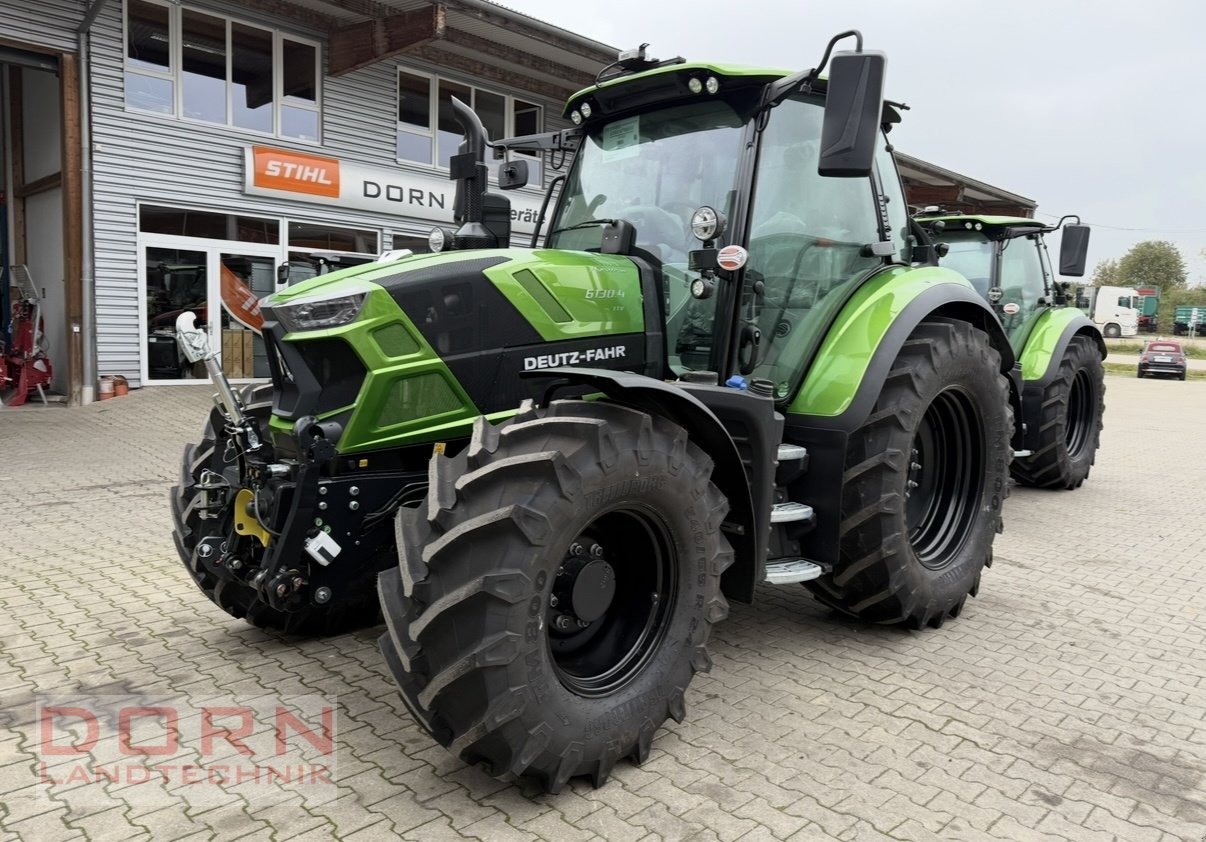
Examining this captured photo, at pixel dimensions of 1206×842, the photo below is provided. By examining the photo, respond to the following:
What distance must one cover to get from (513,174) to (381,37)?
10055 mm

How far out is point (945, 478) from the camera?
463 cm

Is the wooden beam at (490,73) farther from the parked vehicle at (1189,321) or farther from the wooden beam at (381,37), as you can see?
the parked vehicle at (1189,321)

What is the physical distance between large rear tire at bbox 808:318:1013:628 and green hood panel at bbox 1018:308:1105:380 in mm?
3968

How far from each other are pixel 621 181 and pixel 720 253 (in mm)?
732

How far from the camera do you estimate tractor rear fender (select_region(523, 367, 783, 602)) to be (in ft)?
10.3

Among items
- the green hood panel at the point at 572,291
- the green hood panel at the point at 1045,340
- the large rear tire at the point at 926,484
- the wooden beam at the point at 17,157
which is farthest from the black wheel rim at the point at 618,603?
the wooden beam at the point at 17,157

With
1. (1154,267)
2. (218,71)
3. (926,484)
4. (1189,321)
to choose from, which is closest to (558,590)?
(926,484)

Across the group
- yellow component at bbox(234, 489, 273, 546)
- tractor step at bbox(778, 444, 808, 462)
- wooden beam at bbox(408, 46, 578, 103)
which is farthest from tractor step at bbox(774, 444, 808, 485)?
wooden beam at bbox(408, 46, 578, 103)

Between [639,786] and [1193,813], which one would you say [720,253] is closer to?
[639,786]

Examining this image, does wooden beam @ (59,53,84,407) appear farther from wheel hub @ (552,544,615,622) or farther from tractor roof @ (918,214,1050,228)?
wheel hub @ (552,544,615,622)

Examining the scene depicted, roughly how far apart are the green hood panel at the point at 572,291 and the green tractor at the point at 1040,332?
18.3ft

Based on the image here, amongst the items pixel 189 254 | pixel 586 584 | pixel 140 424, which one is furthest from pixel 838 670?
pixel 189 254

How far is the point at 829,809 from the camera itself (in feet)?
8.71

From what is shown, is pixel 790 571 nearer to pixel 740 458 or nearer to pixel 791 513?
pixel 791 513
